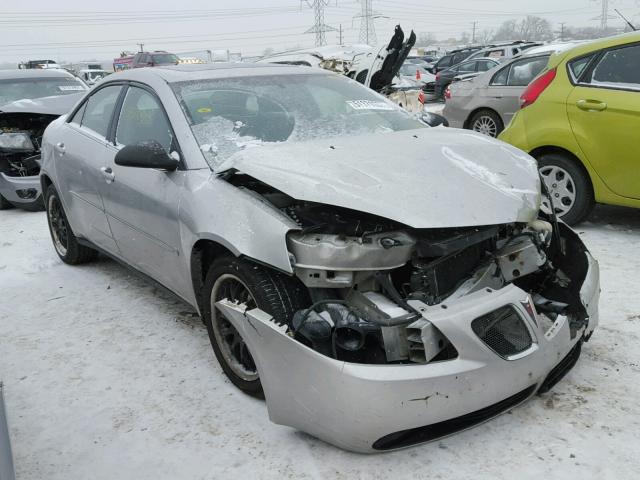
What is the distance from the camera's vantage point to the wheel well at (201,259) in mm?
3047

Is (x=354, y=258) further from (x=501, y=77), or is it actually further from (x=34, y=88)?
(x=501, y=77)

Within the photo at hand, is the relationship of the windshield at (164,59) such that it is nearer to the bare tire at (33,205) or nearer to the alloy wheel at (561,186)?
the bare tire at (33,205)

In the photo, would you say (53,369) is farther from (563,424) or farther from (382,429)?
(563,424)

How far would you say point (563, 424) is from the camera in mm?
2678

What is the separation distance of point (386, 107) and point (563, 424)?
222cm

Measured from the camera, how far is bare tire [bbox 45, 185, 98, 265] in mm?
5074

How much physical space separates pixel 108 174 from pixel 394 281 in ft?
6.91

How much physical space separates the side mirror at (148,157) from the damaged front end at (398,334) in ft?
2.45

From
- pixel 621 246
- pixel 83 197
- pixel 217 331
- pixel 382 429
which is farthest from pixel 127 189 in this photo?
pixel 621 246

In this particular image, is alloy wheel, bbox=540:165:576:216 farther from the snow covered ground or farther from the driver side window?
the driver side window

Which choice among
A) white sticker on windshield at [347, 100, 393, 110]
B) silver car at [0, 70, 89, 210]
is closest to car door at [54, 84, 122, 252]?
white sticker on windshield at [347, 100, 393, 110]

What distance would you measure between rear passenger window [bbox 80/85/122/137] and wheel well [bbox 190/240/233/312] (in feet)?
5.01

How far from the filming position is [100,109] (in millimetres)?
4383

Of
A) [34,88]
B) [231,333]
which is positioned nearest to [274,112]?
[231,333]
